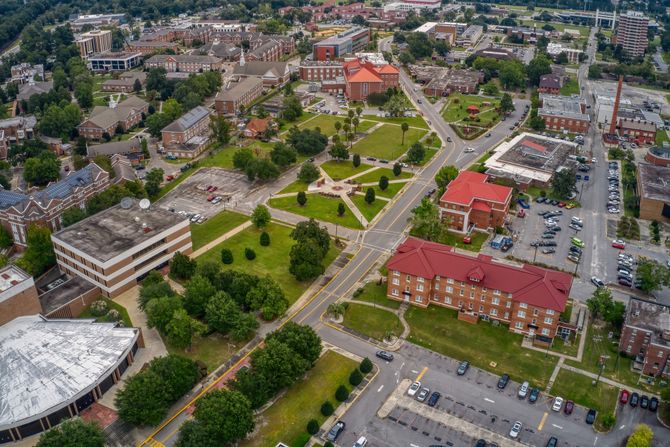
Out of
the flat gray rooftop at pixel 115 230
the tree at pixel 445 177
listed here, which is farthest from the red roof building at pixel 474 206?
the flat gray rooftop at pixel 115 230

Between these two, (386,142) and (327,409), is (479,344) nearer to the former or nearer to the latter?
(327,409)

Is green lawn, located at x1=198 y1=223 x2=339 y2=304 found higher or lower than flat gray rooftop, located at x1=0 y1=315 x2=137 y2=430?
lower

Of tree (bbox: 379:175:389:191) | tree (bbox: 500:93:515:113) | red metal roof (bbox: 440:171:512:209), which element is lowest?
tree (bbox: 379:175:389:191)

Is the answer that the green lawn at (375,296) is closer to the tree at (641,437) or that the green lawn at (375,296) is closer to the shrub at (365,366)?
the shrub at (365,366)

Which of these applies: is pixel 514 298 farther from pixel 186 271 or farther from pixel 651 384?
pixel 186 271

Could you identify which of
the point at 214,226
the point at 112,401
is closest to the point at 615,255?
the point at 214,226

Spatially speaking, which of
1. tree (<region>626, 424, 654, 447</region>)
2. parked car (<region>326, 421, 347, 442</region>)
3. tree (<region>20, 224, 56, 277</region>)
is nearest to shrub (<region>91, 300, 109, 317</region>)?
tree (<region>20, 224, 56, 277</region>)

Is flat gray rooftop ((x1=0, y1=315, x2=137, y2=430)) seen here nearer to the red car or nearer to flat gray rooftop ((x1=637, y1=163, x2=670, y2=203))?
the red car
